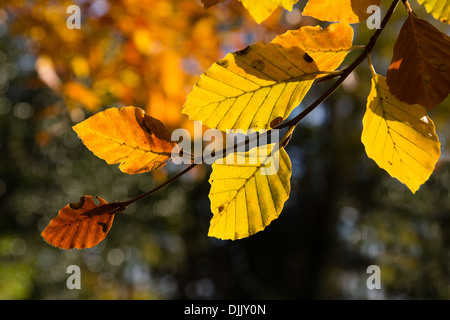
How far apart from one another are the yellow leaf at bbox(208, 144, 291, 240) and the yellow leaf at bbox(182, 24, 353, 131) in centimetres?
2

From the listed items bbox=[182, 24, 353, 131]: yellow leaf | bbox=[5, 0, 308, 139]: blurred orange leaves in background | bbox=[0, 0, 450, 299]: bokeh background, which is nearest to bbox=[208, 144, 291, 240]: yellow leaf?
bbox=[182, 24, 353, 131]: yellow leaf

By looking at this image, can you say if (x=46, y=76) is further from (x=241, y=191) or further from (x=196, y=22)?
(x=241, y=191)

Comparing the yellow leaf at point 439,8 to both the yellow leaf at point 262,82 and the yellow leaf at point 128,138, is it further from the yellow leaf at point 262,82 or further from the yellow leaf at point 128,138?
Result: the yellow leaf at point 128,138

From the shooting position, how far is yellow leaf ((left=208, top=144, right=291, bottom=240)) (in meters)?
0.26

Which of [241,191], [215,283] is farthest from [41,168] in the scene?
[241,191]

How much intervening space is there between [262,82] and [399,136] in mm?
98

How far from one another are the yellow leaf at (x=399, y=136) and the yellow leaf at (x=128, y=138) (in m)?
0.13

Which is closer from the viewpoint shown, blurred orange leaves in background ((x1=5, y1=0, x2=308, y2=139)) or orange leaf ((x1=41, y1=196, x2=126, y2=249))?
orange leaf ((x1=41, y1=196, x2=126, y2=249))

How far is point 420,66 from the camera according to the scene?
0.73 feet

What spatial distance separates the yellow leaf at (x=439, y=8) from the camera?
0.76 feet

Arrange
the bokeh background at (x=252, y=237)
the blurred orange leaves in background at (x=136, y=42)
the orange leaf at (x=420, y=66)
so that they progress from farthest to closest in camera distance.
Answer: the bokeh background at (x=252, y=237) < the blurred orange leaves in background at (x=136, y=42) < the orange leaf at (x=420, y=66)

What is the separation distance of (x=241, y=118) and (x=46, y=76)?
1447mm

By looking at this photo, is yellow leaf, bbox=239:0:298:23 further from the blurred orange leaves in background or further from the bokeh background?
the bokeh background

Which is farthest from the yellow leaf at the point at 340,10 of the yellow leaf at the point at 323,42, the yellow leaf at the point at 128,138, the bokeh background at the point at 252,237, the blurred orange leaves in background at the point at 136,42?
the bokeh background at the point at 252,237
